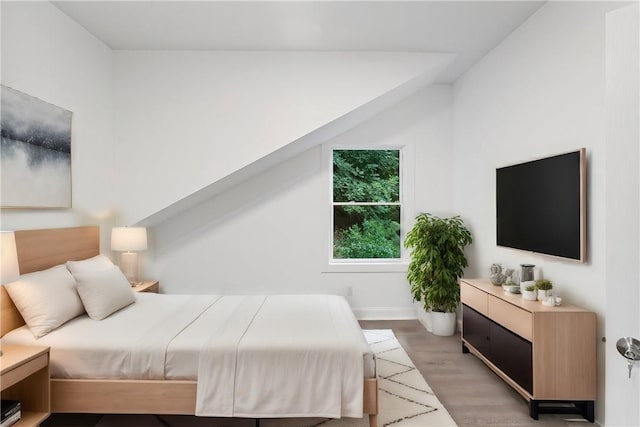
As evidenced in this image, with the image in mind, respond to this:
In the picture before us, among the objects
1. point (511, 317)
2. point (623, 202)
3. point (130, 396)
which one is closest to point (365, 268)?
point (511, 317)

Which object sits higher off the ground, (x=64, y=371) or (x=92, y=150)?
(x=92, y=150)

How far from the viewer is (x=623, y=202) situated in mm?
1005

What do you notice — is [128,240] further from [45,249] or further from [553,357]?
[553,357]

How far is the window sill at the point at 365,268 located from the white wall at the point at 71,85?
241cm

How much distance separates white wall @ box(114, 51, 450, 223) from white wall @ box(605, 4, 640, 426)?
3.10m

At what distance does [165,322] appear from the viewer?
8.98ft

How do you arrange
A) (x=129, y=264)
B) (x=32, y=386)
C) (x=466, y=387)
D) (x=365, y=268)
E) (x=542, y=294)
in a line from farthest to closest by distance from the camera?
1. (x=365, y=268)
2. (x=129, y=264)
3. (x=466, y=387)
4. (x=542, y=294)
5. (x=32, y=386)

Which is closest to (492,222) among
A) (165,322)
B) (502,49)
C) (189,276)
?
(502,49)

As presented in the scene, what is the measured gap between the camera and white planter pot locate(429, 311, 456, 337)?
14.2 ft

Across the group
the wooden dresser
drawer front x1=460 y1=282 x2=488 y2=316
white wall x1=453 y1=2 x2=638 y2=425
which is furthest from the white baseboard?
the wooden dresser

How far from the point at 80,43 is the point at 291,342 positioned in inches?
122

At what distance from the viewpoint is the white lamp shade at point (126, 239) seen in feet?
12.7

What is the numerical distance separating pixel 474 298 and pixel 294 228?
85.0 inches

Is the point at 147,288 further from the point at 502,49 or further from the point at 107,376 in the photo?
the point at 502,49
